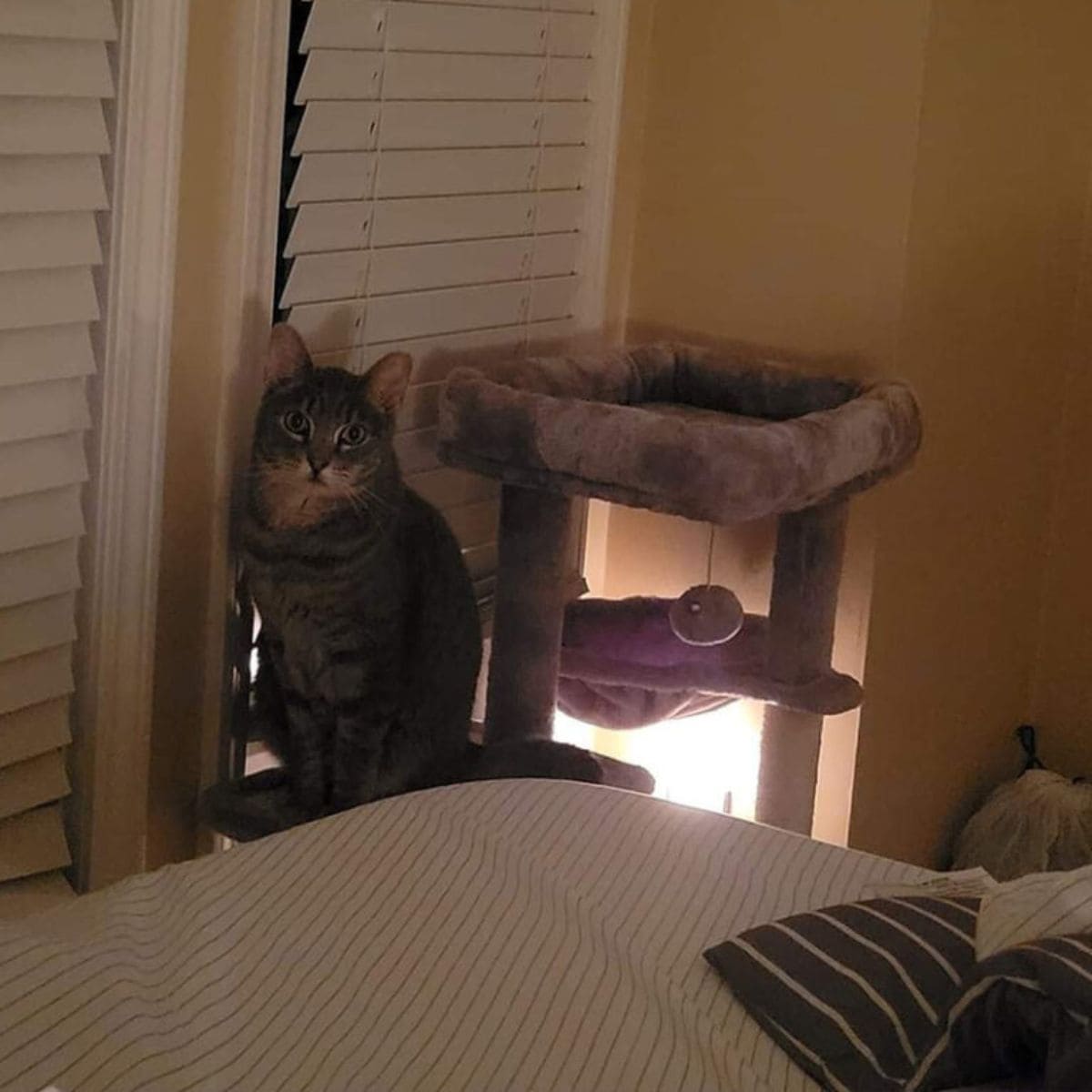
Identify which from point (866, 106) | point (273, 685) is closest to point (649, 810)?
point (273, 685)

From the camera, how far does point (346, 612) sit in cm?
205

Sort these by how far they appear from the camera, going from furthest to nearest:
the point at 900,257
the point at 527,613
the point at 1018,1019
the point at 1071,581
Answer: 1. the point at 1071,581
2. the point at 900,257
3. the point at 527,613
4. the point at 1018,1019

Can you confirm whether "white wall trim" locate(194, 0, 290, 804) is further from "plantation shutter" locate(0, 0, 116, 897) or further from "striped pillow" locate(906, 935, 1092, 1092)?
"striped pillow" locate(906, 935, 1092, 1092)

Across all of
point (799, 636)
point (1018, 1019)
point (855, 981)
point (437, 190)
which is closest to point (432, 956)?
point (855, 981)

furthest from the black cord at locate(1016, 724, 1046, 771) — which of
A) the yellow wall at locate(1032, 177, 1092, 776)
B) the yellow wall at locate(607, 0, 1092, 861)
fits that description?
the yellow wall at locate(607, 0, 1092, 861)

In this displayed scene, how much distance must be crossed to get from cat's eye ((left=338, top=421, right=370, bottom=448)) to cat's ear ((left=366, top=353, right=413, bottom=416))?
0.14 feet

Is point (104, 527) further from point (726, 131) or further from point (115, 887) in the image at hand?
point (726, 131)

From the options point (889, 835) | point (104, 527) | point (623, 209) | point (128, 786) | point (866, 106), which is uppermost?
point (866, 106)

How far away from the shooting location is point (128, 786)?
2025mm

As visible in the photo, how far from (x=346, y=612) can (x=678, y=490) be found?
41cm

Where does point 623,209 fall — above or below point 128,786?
above

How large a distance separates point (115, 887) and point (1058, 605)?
2.08 m

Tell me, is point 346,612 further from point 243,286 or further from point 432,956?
point 432,956

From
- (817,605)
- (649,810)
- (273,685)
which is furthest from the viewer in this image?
(817,605)
